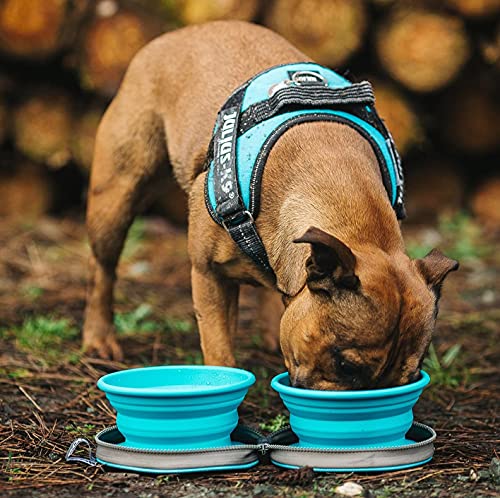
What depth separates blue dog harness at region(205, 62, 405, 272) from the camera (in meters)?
3.44

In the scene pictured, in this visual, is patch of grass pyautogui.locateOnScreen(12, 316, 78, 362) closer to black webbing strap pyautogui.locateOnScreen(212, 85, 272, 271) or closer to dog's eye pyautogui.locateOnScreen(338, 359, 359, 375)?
black webbing strap pyautogui.locateOnScreen(212, 85, 272, 271)

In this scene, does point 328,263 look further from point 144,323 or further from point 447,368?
point 144,323

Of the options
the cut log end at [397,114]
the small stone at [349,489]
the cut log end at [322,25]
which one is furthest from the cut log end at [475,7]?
the small stone at [349,489]

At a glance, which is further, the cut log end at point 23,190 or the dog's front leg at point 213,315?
the cut log end at point 23,190

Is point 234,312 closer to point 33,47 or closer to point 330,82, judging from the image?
point 330,82

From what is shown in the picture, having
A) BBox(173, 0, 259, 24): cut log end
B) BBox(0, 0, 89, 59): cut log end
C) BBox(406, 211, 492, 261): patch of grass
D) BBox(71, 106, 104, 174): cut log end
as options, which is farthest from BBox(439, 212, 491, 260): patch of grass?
BBox(0, 0, 89, 59): cut log end

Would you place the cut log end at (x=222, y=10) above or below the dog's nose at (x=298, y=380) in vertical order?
above

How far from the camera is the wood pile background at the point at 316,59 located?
6.51m

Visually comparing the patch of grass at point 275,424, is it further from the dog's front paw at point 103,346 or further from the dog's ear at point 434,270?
the dog's front paw at point 103,346

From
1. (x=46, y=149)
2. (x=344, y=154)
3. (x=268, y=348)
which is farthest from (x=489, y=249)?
(x=344, y=154)

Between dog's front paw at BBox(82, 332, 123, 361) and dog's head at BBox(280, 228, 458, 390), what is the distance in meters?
1.89

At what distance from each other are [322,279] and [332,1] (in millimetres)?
4031

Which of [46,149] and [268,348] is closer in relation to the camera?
[268,348]

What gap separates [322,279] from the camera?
112 inches
